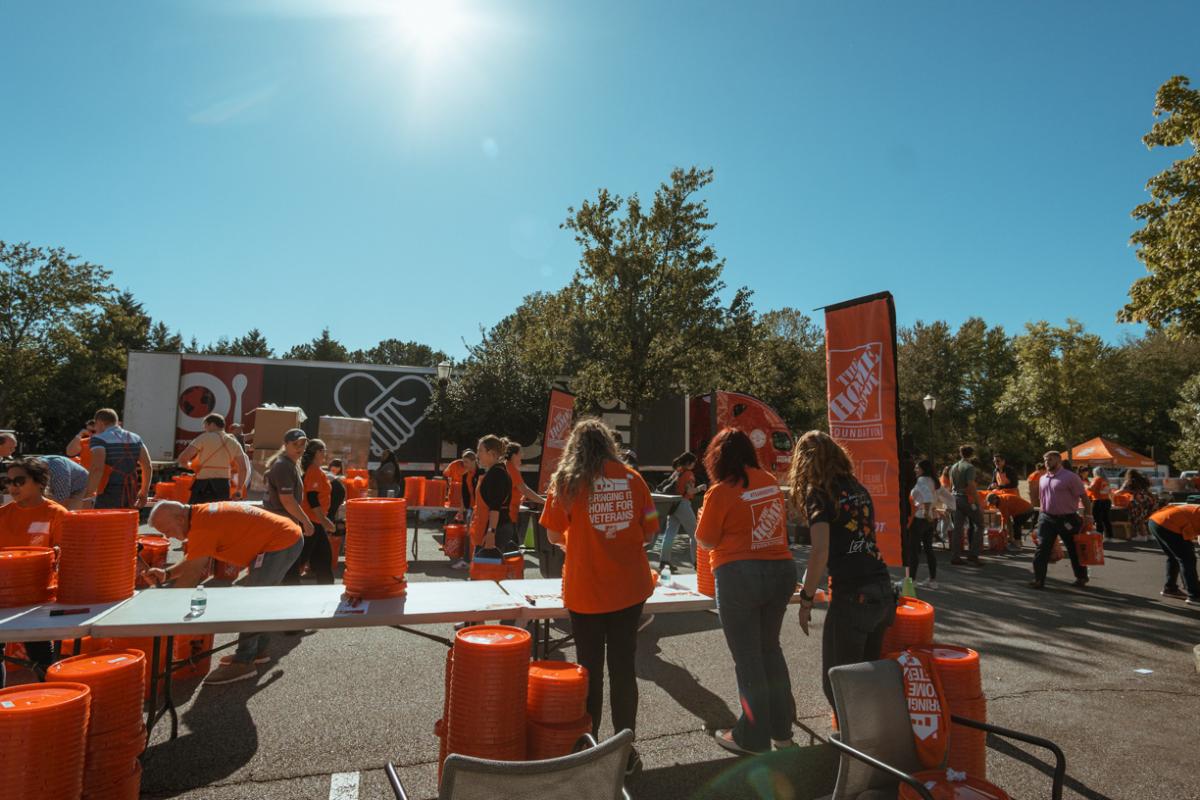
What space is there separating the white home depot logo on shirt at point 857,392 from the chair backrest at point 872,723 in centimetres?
306

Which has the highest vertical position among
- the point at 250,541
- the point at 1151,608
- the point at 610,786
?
the point at 250,541

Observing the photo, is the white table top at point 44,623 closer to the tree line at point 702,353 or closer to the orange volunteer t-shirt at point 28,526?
the orange volunteer t-shirt at point 28,526

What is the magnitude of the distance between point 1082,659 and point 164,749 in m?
7.06

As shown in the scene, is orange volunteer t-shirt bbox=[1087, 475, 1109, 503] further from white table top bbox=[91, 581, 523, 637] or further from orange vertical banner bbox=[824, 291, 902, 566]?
white table top bbox=[91, 581, 523, 637]

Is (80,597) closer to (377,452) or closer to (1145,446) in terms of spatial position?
(377,452)

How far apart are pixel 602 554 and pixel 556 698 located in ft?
2.35

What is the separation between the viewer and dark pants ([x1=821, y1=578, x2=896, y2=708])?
353 cm

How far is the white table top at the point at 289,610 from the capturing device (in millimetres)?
3404

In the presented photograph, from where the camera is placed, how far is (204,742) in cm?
393

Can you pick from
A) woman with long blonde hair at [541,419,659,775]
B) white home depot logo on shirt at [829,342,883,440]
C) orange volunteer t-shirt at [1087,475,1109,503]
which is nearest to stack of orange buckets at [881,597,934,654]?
woman with long blonde hair at [541,419,659,775]

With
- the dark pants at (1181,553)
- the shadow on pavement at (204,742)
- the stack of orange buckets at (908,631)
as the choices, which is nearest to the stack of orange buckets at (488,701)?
the shadow on pavement at (204,742)

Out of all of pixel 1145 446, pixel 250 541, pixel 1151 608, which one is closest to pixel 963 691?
pixel 250 541

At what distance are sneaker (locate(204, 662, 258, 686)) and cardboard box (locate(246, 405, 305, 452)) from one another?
11.8 metres

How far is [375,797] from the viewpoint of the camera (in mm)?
3314
